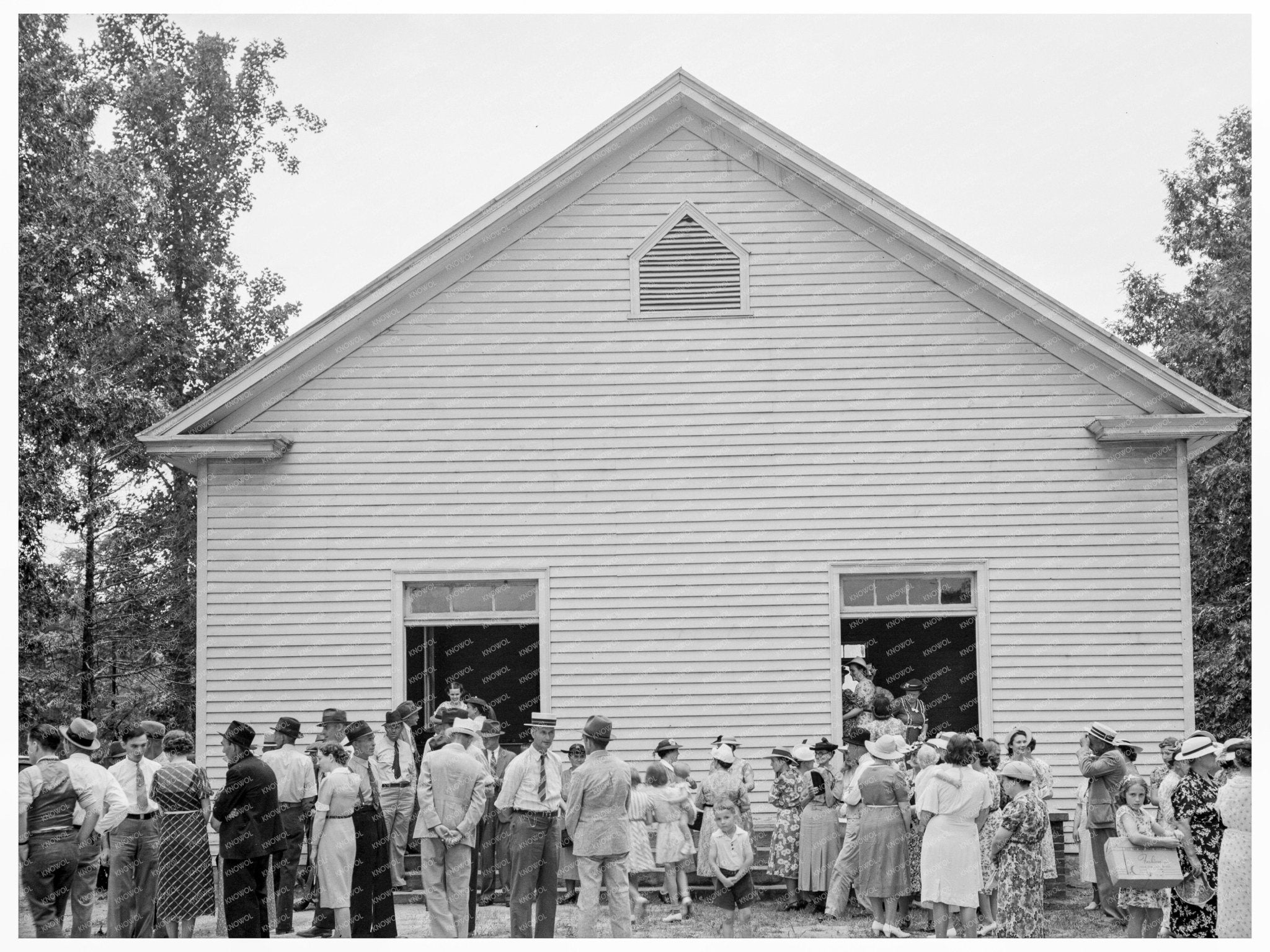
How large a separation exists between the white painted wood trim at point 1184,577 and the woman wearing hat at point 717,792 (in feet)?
16.1

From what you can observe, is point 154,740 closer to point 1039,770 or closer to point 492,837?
point 492,837

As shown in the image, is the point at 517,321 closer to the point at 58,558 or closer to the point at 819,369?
the point at 819,369

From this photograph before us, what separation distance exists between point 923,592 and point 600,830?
19.1 feet

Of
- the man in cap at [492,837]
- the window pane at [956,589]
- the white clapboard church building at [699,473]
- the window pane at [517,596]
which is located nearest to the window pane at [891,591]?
the white clapboard church building at [699,473]

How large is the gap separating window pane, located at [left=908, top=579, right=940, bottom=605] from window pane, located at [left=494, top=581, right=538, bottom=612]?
3.87 meters

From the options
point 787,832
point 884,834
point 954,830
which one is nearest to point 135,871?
point 787,832

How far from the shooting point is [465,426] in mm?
15375

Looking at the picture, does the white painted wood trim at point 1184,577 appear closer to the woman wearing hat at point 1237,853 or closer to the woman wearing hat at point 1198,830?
the woman wearing hat at point 1198,830

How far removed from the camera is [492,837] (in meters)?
13.4

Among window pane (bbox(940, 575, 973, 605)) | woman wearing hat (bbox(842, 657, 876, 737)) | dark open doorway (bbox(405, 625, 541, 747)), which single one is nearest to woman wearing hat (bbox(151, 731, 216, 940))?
woman wearing hat (bbox(842, 657, 876, 737))

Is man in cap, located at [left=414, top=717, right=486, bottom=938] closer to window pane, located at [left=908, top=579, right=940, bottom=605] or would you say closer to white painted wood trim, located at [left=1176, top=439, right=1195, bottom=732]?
window pane, located at [left=908, top=579, right=940, bottom=605]

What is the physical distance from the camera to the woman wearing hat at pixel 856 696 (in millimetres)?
14895
